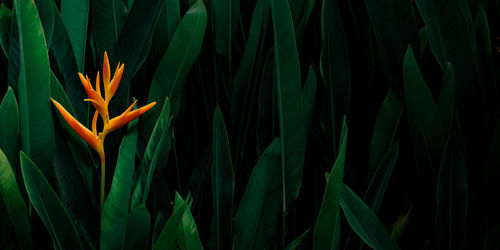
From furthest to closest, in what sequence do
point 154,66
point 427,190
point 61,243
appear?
point 154,66
point 427,190
point 61,243

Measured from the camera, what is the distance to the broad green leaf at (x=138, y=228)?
1.73 ft

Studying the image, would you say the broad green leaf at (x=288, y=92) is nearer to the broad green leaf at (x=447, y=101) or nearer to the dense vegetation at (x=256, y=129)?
the dense vegetation at (x=256, y=129)

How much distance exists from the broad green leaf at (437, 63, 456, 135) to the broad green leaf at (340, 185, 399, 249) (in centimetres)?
15

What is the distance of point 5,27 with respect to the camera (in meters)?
0.69

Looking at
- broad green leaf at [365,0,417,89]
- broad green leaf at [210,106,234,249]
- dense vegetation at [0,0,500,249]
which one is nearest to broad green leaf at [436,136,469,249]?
dense vegetation at [0,0,500,249]

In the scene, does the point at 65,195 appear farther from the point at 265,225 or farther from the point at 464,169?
the point at 464,169

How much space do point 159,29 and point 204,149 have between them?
179 mm

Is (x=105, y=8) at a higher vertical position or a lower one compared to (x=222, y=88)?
higher

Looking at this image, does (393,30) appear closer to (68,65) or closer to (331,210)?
(331,210)

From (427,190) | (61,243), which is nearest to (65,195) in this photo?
(61,243)

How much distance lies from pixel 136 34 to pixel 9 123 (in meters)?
0.21

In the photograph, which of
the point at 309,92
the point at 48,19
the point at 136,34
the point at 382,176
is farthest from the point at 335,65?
the point at 48,19

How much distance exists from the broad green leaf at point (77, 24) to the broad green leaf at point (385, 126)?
1.32ft

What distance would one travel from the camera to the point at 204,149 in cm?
76
